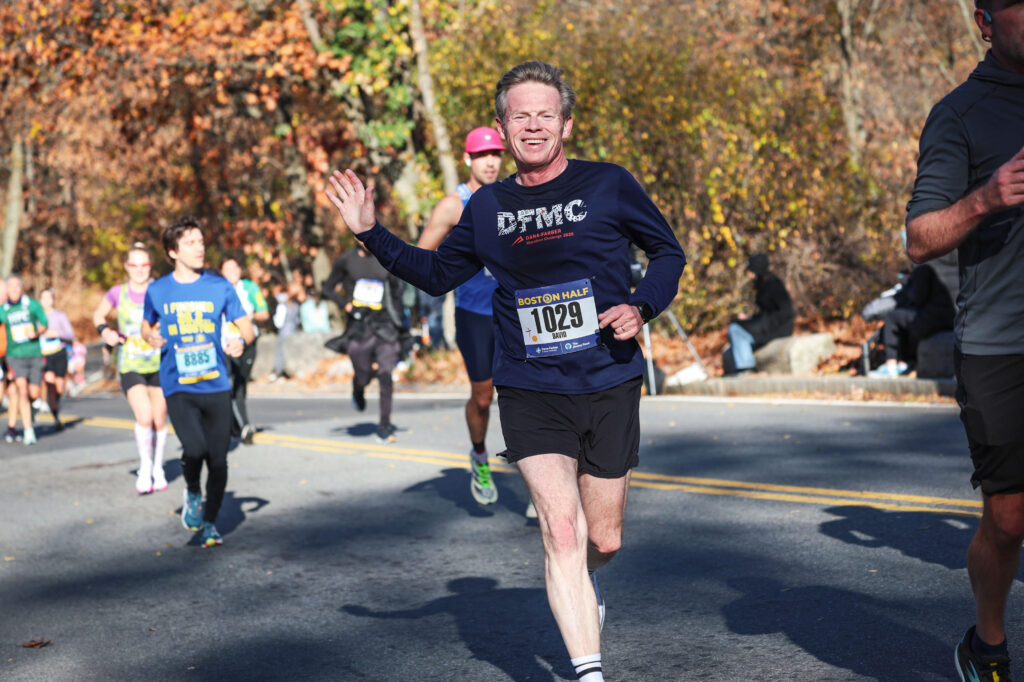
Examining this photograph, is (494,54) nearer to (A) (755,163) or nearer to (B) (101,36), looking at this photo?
(A) (755,163)

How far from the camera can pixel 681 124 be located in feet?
56.7

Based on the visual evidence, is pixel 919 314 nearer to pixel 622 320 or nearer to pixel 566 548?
pixel 622 320

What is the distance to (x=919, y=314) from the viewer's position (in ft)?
41.5

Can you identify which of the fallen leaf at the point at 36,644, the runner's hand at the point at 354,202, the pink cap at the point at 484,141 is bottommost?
the fallen leaf at the point at 36,644

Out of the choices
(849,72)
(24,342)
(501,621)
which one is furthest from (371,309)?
(849,72)

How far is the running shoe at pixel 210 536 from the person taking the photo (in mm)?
7684

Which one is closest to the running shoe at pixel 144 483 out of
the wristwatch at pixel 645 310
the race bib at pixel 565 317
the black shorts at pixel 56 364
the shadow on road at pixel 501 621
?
the shadow on road at pixel 501 621

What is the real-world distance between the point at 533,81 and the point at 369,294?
8.40m

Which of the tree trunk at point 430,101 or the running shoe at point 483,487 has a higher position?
the tree trunk at point 430,101

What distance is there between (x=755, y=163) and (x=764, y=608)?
1265cm

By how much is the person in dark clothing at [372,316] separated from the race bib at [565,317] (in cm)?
822

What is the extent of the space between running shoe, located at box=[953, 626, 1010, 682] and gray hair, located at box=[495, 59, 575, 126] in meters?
2.11

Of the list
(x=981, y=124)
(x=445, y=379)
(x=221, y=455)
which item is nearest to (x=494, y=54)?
(x=445, y=379)

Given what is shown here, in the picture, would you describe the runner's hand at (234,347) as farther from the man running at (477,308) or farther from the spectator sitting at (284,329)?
the spectator sitting at (284,329)
